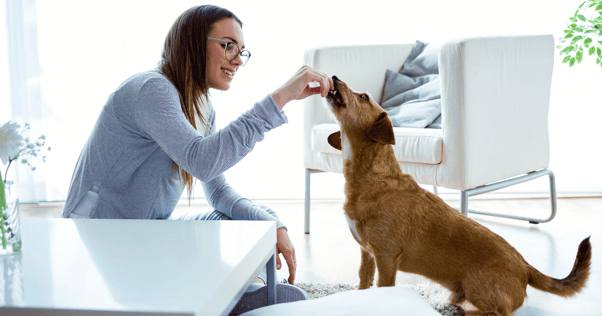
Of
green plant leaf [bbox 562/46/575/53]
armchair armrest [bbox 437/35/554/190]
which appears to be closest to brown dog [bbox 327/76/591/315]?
armchair armrest [bbox 437/35/554/190]

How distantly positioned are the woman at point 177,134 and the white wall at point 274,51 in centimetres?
189

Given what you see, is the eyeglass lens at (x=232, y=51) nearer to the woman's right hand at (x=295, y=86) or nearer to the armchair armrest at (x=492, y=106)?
the woman's right hand at (x=295, y=86)

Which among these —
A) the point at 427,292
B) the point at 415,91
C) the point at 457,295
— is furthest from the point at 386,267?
Result: the point at 415,91

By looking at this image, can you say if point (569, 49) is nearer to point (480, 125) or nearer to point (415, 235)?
point (480, 125)

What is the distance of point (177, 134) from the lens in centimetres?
115

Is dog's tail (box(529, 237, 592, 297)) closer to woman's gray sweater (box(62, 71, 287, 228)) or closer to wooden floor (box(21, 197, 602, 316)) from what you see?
wooden floor (box(21, 197, 602, 316))

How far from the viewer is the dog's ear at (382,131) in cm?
143

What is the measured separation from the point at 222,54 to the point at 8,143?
0.67 m

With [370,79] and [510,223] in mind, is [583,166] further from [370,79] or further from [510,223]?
[370,79]

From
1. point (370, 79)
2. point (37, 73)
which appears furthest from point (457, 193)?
point (37, 73)

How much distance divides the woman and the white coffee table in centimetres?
24

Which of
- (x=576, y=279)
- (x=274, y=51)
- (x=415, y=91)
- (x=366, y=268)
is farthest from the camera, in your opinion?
(x=274, y=51)

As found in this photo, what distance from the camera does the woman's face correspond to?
4.46 feet

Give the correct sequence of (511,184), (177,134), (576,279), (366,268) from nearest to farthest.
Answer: (177,134) < (576,279) < (366,268) < (511,184)
